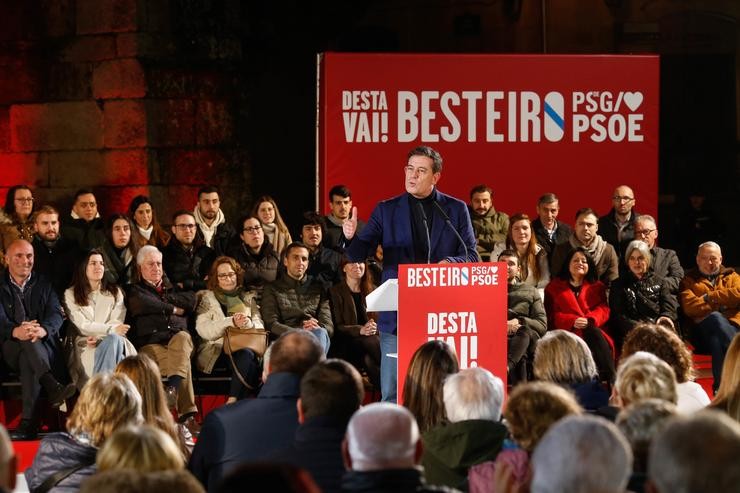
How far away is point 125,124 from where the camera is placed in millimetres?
10656

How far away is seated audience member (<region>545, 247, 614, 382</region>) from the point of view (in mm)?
8797

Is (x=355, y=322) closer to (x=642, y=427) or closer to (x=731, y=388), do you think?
(x=731, y=388)

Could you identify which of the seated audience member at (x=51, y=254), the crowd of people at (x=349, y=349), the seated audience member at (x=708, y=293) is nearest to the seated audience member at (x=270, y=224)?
the crowd of people at (x=349, y=349)

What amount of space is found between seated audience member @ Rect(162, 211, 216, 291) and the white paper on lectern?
2996 millimetres

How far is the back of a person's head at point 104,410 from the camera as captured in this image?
4352 mm

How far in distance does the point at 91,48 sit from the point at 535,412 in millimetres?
7602

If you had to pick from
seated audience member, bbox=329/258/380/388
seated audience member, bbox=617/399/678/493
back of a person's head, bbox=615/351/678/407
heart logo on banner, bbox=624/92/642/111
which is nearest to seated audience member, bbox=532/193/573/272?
heart logo on banner, bbox=624/92/642/111

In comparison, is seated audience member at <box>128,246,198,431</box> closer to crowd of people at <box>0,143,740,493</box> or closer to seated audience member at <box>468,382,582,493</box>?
crowd of people at <box>0,143,740,493</box>

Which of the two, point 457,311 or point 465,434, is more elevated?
point 457,311

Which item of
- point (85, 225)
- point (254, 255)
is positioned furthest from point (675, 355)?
point (85, 225)

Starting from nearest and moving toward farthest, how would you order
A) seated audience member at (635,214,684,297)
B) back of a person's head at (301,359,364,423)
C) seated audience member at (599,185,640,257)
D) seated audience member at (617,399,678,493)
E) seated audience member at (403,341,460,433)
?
seated audience member at (617,399,678,493) < back of a person's head at (301,359,364,423) < seated audience member at (403,341,460,433) < seated audience member at (635,214,684,297) < seated audience member at (599,185,640,257)

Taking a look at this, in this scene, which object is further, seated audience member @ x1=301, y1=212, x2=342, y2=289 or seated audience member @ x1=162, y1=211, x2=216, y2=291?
seated audience member @ x1=301, y1=212, x2=342, y2=289

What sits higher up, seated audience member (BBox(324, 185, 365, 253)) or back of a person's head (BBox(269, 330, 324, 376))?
seated audience member (BBox(324, 185, 365, 253))

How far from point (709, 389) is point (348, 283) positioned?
2542mm
